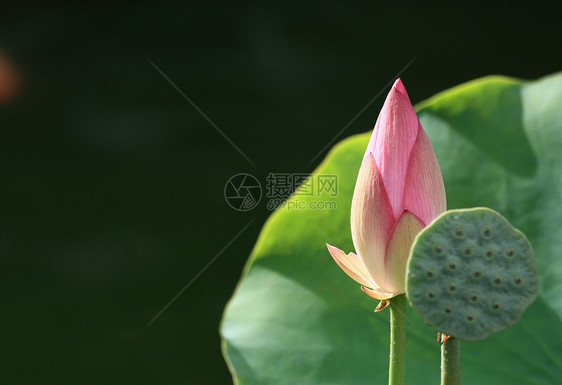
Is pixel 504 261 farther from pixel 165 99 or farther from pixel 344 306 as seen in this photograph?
pixel 165 99

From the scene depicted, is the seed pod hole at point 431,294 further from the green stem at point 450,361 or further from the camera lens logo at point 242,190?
the camera lens logo at point 242,190

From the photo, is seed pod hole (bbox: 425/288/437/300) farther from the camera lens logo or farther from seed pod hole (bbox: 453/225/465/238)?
the camera lens logo

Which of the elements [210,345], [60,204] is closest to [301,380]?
[210,345]

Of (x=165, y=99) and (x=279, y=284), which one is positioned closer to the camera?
(x=279, y=284)

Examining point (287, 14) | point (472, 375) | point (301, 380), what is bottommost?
point (472, 375)

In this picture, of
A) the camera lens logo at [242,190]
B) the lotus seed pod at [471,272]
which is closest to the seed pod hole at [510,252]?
the lotus seed pod at [471,272]
